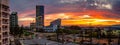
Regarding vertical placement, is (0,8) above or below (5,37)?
above

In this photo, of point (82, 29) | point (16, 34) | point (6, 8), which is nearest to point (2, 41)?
point (6, 8)

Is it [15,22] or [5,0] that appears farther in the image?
[15,22]

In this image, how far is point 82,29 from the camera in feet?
334

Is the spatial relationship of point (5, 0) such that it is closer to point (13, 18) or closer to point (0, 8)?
point (0, 8)

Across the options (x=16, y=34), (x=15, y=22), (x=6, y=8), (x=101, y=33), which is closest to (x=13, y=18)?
(x=15, y=22)

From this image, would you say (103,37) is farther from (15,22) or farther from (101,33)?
(15,22)

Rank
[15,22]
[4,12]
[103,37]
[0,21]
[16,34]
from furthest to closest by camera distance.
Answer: [15,22], [103,37], [16,34], [4,12], [0,21]

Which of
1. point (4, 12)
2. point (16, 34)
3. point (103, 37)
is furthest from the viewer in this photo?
point (103, 37)

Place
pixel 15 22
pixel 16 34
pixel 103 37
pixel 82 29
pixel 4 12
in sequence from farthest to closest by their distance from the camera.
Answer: pixel 82 29 < pixel 15 22 < pixel 103 37 < pixel 16 34 < pixel 4 12

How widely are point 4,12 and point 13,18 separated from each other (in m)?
65.5

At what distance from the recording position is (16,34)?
6844cm

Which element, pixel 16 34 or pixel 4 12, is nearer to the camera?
pixel 4 12

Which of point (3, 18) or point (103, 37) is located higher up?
point (3, 18)

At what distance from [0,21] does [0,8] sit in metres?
0.67
